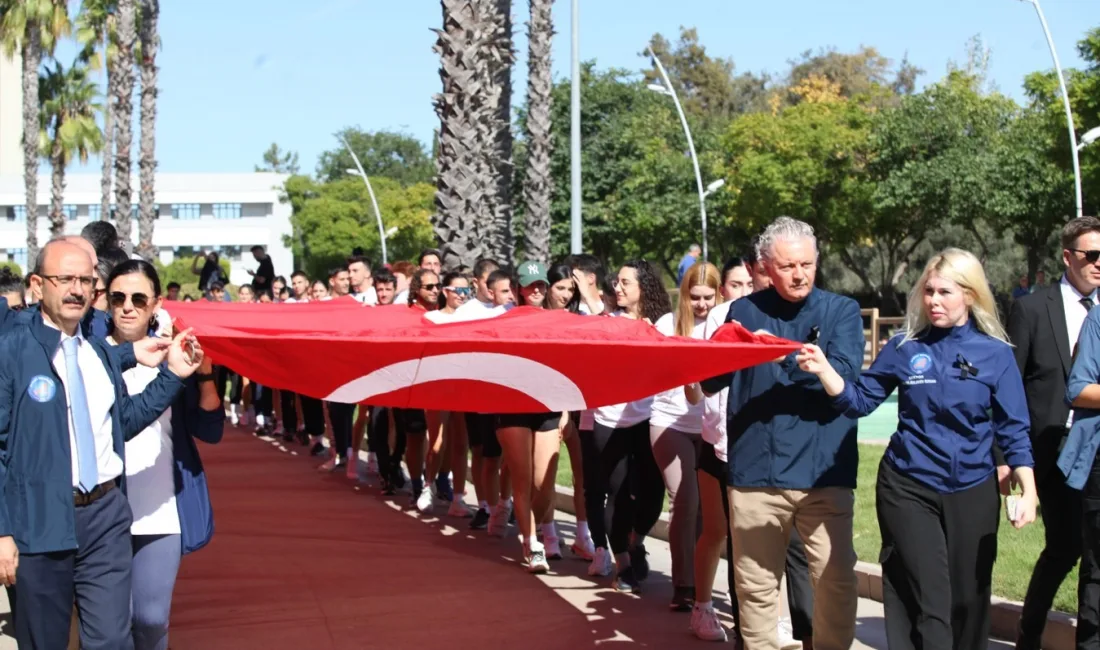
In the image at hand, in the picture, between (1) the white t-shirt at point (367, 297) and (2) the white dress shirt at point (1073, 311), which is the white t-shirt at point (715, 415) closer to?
(2) the white dress shirt at point (1073, 311)

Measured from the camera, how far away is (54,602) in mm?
4828

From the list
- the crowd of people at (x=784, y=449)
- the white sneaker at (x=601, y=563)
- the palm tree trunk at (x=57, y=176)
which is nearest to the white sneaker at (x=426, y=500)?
the white sneaker at (x=601, y=563)

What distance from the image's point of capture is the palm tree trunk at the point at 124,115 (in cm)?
2844

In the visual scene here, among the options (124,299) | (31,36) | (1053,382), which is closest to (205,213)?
(31,36)

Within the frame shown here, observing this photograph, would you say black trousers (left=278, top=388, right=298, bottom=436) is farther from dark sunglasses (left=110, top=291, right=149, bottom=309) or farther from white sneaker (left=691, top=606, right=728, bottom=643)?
dark sunglasses (left=110, top=291, right=149, bottom=309)

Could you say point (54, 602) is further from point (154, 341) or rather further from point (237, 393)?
point (237, 393)

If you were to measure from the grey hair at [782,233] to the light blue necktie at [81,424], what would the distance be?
2.70m

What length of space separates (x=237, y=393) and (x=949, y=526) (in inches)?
696

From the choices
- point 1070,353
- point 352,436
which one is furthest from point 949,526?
point 352,436

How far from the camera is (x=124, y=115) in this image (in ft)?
96.4

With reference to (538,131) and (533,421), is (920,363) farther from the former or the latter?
(538,131)

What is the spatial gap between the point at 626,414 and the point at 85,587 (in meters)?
4.25

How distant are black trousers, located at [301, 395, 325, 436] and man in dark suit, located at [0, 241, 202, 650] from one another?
11174mm

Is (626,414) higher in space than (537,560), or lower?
higher
